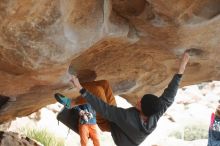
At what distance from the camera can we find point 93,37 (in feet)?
16.2

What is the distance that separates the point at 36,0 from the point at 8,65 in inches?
39.2

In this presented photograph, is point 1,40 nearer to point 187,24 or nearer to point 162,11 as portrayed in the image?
point 162,11

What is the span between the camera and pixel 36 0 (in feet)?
14.0

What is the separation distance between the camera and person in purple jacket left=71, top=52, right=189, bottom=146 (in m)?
5.06

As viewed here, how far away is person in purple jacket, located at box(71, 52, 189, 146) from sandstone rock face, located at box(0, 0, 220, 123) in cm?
54

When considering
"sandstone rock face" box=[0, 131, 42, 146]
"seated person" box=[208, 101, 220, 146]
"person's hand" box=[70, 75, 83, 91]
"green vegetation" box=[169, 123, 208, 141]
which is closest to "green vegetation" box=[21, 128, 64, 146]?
"sandstone rock face" box=[0, 131, 42, 146]

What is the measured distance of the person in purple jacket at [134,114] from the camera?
5.06 metres

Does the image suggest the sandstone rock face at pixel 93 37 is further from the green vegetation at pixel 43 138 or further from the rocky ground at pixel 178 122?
the rocky ground at pixel 178 122

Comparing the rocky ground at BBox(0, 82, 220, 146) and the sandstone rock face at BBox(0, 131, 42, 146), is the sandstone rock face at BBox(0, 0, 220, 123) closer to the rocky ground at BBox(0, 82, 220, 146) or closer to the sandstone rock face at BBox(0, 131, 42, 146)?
the sandstone rock face at BBox(0, 131, 42, 146)

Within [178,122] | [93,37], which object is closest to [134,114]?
[93,37]

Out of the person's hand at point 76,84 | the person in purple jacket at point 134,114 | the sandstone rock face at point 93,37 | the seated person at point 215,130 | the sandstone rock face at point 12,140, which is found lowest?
the seated person at point 215,130

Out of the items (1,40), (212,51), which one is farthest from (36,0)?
(212,51)

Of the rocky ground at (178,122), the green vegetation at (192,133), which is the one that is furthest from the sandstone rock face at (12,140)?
the green vegetation at (192,133)

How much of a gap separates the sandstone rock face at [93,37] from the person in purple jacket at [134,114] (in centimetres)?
54
